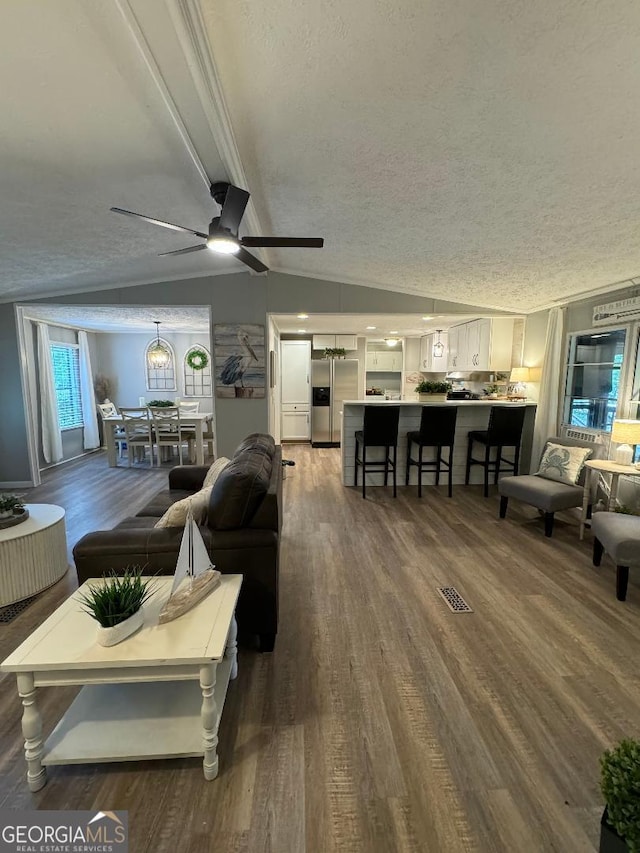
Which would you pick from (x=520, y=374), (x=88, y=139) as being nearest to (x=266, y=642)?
(x=88, y=139)

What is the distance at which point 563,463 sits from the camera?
375cm

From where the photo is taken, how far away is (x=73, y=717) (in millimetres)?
1474

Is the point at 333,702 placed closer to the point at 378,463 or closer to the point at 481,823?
the point at 481,823

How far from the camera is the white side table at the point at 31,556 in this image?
238 cm

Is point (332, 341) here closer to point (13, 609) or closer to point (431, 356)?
point (431, 356)

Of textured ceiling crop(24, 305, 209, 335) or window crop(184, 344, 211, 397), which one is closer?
textured ceiling crop(24, 305, 209, 335)

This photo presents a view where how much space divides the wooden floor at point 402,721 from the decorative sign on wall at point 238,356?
2539mm

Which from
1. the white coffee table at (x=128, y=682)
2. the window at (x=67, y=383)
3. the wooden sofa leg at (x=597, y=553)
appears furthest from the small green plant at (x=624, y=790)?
the window at (x=67, y=383)

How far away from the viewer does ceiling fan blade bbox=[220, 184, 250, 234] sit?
210cm

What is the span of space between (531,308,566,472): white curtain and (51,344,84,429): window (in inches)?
294

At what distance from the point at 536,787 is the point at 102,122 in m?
3.32

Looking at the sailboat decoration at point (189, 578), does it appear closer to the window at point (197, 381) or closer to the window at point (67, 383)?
the window at point (67, 383)

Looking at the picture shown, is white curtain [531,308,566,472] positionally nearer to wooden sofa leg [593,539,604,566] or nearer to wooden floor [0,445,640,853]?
wooden sofa leg [593,539,604,566]

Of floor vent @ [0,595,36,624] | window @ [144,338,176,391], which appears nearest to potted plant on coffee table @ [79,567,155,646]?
floor vent @ [0,595,36,624]
